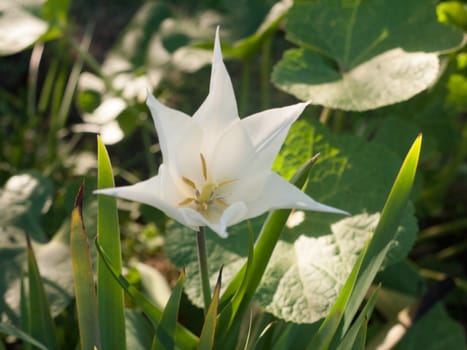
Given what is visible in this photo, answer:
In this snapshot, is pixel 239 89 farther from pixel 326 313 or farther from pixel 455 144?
pixel 326 313

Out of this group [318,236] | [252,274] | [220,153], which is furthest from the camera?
[318,236]

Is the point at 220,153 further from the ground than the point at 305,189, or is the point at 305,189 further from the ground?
the point at 220,153

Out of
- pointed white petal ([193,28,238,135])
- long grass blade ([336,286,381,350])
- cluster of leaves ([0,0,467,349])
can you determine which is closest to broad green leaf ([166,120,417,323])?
cluster of leaves ([0,0,467,349])

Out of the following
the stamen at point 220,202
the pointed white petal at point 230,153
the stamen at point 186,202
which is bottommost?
the stamen at point 220,202

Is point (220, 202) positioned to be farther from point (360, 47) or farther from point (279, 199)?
point (360, 47)

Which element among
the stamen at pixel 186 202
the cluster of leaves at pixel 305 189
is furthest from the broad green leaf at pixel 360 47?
the stamen at pixel 186 202

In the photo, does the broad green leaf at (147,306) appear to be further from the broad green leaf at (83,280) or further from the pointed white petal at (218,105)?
the pointed white petal at (218,105)

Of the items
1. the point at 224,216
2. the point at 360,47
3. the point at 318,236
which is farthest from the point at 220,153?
the point at 360,47
